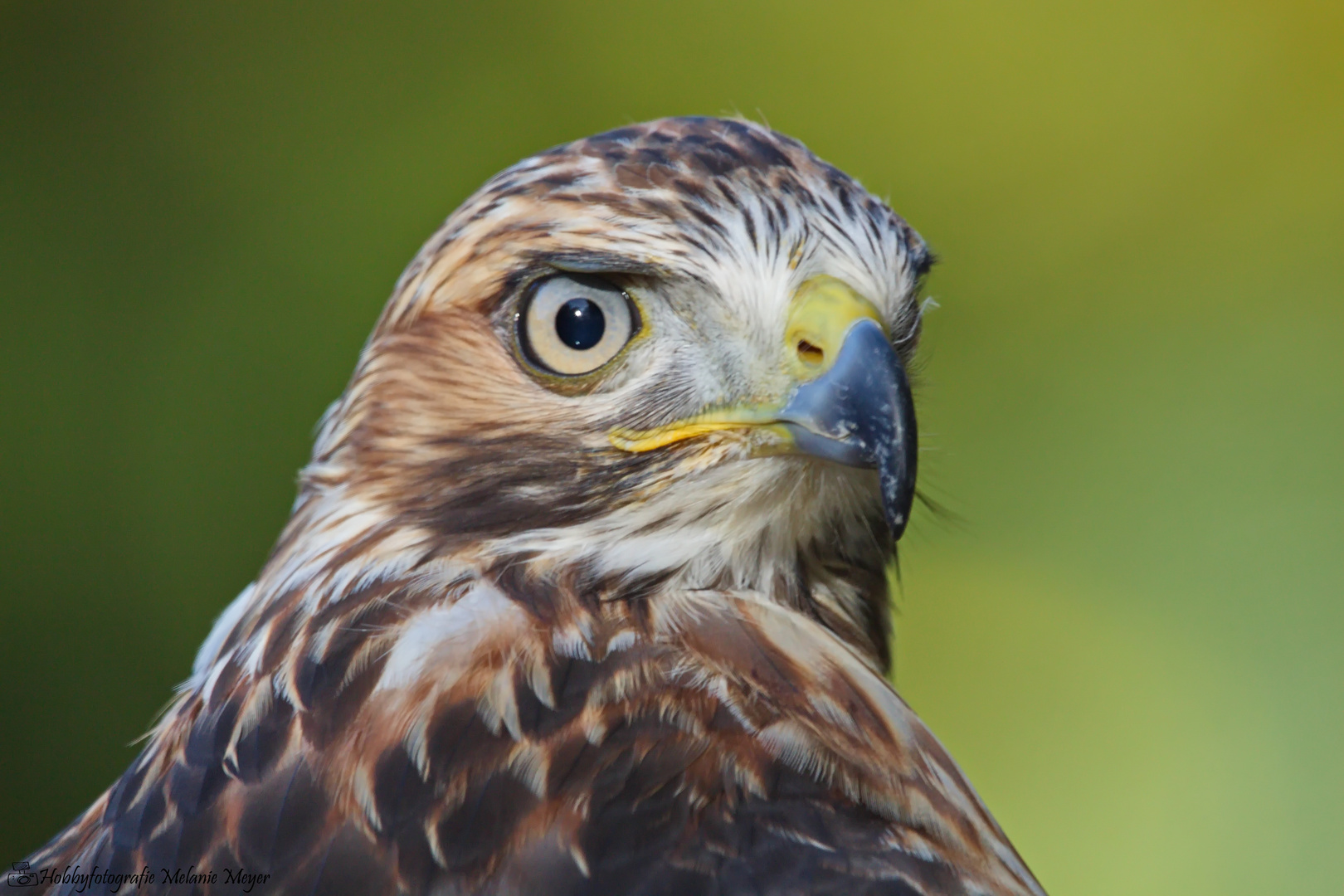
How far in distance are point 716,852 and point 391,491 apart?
1.65ft

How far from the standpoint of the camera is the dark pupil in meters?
1.12

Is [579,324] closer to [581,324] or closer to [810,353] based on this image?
[581,324]

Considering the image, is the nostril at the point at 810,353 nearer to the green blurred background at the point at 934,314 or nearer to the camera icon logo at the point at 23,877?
the camera icon logo at the point at 23,877

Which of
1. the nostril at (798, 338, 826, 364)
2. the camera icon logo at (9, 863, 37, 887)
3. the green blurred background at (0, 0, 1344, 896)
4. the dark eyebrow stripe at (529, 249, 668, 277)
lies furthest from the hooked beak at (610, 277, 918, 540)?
the green blurred background at (0, 0, 1344, 896)

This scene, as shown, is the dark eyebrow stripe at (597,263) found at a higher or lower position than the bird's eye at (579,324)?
higher

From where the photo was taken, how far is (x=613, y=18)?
334 centimetres

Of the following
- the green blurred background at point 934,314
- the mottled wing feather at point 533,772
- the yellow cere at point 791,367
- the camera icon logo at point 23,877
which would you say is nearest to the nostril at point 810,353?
the yellow cere at point 791,367

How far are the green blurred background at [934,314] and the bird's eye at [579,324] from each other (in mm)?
1918

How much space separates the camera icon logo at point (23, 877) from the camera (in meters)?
1.16

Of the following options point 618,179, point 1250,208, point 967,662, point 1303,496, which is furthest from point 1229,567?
point 618,179

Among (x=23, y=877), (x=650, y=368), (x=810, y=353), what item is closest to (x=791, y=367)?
(x=810, y=353)

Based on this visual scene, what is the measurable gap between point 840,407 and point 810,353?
0.26 ft

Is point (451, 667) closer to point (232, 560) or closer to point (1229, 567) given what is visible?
point (232, 560)

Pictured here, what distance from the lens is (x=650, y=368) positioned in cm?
112
